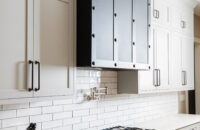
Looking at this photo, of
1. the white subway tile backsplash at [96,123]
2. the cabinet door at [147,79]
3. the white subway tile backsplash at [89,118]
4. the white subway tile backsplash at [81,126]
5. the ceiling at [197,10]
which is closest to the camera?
the white subway tile backsplash at [81,126]

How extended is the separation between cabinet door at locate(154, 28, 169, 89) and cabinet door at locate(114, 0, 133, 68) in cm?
92

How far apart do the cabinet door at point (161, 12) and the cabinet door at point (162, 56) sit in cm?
13

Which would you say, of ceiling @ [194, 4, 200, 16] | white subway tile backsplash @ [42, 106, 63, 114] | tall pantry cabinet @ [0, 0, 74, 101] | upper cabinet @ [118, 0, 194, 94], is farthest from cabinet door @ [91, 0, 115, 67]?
ceiling @ [194, 4, 200, 16]

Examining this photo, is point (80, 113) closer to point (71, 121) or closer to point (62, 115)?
point (71, 121)

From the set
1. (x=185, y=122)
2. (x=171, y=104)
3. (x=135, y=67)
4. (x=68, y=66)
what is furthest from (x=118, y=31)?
(x=171, y=104)

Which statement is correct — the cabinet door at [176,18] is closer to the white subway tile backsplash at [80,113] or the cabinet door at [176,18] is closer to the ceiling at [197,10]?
the ceiling at [197,10]

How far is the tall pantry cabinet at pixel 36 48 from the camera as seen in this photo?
77.2 inches

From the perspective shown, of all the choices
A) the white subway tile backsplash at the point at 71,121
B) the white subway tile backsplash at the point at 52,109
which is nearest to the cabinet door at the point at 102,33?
the white subway tile backsplash at the point at 52,109

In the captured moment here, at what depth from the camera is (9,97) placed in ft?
6.38

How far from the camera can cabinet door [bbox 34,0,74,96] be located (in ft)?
7.22

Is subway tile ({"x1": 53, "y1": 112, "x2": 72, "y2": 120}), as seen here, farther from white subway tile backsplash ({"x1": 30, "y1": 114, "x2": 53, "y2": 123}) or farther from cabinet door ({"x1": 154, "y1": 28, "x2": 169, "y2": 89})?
cabinet door ({"x1": 154, "y1": 28, "x2": 169, "y2": 89})

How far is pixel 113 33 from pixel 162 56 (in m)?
1.42

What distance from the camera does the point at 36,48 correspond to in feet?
7.11

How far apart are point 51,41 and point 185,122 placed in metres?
2.53
